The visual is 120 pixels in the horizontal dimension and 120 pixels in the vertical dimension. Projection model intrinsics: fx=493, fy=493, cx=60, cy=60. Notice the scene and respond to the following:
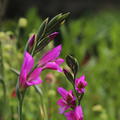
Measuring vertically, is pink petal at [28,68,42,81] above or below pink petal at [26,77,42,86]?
above

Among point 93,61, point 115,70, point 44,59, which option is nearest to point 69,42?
point 93,61

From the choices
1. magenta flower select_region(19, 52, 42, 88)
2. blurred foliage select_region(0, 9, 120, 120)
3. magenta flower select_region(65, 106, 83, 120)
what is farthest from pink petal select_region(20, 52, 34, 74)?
A: blurred foliage select_region(0, 9, 120, 120)

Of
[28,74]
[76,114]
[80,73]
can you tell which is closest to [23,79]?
[28,74]

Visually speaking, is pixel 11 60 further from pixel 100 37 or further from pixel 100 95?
pixel 100 37

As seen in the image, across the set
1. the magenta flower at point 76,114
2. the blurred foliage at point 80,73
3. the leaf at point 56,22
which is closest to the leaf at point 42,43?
the leaf at point 56,22

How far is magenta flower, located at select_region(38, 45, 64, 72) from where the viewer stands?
1.48m

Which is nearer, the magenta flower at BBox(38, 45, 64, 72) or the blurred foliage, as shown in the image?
the magenta flower at BBox(38, 45, 64, 72)

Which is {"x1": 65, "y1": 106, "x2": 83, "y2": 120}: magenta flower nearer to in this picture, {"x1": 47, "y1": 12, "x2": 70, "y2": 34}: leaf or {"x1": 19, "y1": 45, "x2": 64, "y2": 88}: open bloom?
{"x1": 19, "y1": 45, "x2": 64, "y2": 88}: open bloom

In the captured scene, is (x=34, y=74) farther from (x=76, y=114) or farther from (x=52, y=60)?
(x=76, y=114)

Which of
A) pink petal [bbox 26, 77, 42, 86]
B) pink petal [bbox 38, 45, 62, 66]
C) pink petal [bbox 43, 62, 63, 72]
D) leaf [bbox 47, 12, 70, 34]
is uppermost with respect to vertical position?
leaf [bbox 47, 12, 70, 34]

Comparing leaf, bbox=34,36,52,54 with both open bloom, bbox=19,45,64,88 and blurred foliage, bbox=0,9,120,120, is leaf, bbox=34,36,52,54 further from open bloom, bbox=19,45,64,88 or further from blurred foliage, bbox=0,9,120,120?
blurred foliage, bbox=0,9,120,120

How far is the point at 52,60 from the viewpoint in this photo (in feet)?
4.93

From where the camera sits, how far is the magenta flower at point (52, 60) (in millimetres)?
1479

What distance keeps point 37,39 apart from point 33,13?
3248 mm
